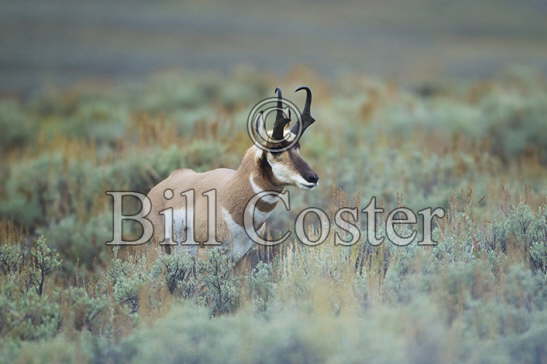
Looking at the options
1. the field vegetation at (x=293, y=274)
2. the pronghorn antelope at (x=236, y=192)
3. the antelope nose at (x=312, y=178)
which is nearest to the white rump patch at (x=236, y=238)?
the pronghorn antelope at (x=236, y=192)

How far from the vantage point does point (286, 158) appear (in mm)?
6062

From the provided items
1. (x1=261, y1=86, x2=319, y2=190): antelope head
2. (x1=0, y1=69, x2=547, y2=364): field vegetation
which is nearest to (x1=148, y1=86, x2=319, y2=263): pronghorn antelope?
(x1=261, y1=86, x2=319, y2=190): antelope head

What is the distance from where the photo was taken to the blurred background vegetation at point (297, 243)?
510cm

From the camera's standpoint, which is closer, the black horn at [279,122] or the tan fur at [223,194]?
the black horn at [279,122]

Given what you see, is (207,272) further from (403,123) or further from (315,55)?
(315,55)

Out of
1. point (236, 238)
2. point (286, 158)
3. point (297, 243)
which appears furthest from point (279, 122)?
point (297, 243)

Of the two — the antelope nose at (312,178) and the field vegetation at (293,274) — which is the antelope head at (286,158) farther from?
the field vegetation at (293,274)

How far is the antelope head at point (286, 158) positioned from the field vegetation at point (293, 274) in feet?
2.68

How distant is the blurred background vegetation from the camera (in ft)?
16.7

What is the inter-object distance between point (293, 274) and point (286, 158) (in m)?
0.99

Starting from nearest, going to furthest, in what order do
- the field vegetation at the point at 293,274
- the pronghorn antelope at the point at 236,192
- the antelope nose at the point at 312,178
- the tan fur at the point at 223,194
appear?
1. the field vegetation at the point at 293,274
2. the antelope nose at the point at 312,178
3. the pronghorn antelope at the point at 236,192
4. the tan fur at the point at 223,194

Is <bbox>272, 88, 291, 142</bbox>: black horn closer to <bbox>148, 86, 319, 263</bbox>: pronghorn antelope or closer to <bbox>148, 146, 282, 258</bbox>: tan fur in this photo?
<bbox>148, 86, 319, 263</bbox>: pronghorn antelope

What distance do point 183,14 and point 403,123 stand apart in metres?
39.2

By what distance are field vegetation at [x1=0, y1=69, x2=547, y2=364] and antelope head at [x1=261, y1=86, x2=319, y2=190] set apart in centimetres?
82
